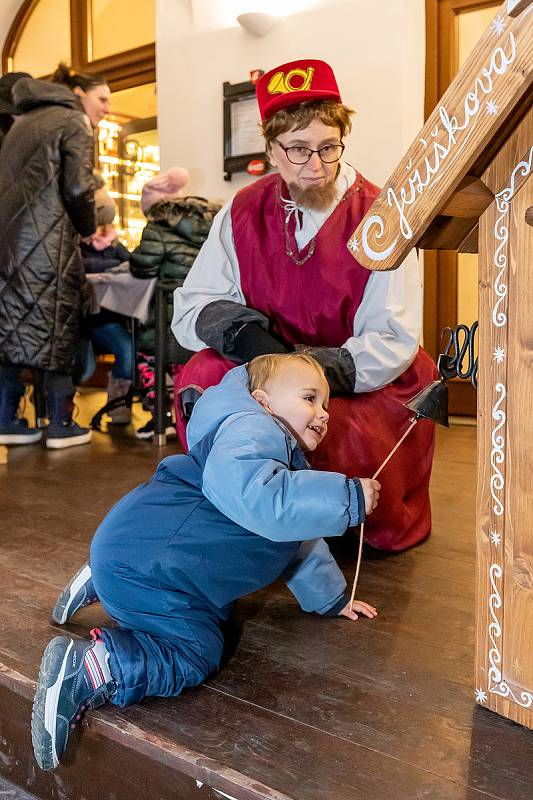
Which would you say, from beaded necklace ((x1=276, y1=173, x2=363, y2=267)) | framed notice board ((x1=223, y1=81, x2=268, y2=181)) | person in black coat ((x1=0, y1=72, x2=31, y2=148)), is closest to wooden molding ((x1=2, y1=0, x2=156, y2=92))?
framed notice board ((x1=223, y1=81, x2=268, y2=181))

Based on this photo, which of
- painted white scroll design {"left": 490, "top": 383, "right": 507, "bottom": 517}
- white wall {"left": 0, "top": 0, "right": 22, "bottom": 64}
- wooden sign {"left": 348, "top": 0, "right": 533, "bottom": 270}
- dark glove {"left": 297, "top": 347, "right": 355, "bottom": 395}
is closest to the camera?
wooden sign {"left": 348, "top": 0, "right": 533, "bottom": 270}

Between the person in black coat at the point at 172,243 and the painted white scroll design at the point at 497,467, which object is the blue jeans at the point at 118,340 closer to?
the person in black coat at the point at 172,243

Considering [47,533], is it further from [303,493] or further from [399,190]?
[399,190]

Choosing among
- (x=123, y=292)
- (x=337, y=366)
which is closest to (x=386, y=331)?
(x=337, y=366)

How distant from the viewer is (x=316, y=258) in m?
1.90

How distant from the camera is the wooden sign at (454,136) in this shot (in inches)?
34.2

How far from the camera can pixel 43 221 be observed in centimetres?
312

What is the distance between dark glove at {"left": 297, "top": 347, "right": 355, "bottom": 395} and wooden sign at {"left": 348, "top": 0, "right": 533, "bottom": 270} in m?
0.69

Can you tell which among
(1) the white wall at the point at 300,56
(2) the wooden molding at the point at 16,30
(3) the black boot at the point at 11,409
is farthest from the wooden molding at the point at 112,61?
(3) the black boot at the point at 11,409

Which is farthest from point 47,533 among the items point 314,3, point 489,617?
point 314,3

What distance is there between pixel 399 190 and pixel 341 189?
0.94 meters

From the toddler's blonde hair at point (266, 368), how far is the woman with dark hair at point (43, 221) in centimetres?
197

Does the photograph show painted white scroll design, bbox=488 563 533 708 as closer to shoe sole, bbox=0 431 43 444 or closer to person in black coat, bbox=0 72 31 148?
shoe sole, bbox=0 431 43 444

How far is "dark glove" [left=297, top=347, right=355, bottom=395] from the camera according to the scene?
5.81ft
